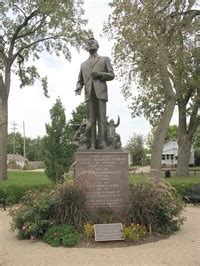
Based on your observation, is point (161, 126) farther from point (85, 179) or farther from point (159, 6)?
point (85, 179)

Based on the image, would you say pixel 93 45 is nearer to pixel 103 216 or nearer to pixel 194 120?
pixel 103 216

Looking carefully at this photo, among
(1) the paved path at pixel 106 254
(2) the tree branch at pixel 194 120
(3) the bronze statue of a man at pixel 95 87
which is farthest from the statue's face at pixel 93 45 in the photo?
(2) the tree branch at pixel 194 120

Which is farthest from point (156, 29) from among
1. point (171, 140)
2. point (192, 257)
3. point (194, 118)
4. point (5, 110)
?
point (171, 140)

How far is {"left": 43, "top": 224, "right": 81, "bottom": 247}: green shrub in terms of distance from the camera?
906 cm

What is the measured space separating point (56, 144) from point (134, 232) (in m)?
11.9

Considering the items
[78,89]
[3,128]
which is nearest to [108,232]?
[78,89]

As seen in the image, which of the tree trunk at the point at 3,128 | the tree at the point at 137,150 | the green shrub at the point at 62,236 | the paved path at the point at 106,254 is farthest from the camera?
the tree at the point at 137,150

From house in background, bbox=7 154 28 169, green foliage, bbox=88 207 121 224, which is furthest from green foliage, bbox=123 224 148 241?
house in background, bbox=7 154 28 169

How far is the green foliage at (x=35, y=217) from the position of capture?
9.79 meters

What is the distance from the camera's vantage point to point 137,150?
82.4m

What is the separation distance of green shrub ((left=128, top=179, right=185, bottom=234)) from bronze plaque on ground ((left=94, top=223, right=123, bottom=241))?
77 cm

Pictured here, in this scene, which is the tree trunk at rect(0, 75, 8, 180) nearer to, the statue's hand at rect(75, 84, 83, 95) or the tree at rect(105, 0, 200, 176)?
the tree at rect(105, 0, 200, 176)

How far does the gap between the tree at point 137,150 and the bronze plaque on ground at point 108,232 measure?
71749 mm

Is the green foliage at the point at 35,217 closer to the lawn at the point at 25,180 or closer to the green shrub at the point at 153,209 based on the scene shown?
the green shrub at the point at 153,209
